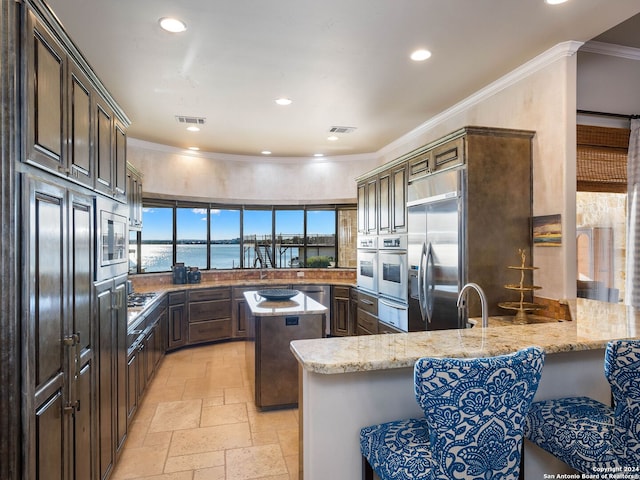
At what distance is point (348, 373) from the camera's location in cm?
155

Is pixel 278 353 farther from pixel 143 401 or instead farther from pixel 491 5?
pixel 491 5

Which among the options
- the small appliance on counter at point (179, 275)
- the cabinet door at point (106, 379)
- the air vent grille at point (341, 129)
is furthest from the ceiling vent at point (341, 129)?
the cabinet door at point (106, 379)

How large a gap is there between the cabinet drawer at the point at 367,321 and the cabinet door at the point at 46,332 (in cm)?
379

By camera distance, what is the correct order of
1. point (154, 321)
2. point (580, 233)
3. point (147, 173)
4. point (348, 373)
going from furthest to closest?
point (147, 173) → point (154, 321) → point (580, 233) → point (348, 373)

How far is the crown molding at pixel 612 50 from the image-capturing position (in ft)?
10.3

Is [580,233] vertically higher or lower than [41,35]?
lower

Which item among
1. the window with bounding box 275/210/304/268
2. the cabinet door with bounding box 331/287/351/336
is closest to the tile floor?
the cabinet door with bounding box 331/287/351/336

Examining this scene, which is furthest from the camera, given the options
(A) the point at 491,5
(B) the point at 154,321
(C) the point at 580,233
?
(B) the point at 154,321

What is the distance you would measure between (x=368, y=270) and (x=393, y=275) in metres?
0.79

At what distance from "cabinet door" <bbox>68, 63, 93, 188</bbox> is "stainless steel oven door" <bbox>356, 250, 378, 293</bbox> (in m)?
3.66

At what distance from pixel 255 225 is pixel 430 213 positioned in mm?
3768

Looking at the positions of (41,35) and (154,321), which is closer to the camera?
(41,35)

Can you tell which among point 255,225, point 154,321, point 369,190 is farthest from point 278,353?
point 255,225

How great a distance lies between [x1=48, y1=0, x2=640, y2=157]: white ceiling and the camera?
7.92 feet
